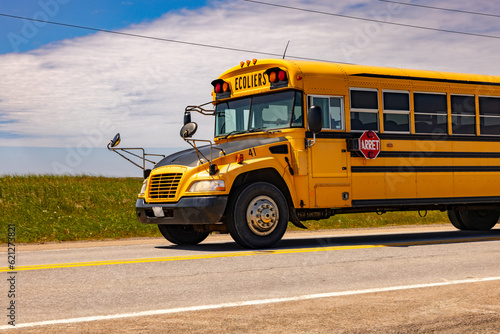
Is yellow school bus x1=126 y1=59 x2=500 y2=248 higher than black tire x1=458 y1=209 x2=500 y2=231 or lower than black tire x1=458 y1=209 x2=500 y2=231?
higher

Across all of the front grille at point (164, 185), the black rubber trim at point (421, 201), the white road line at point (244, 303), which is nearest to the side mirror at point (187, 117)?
the front grille at point (164, 185)

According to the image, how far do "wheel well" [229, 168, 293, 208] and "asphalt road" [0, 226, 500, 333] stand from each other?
0.91 m

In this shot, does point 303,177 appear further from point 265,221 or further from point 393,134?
point 393,134

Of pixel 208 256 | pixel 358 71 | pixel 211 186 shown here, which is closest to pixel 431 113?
pixel 358 71

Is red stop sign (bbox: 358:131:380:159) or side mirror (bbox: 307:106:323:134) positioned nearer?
side mirror (bbox: 307:106:323:134)

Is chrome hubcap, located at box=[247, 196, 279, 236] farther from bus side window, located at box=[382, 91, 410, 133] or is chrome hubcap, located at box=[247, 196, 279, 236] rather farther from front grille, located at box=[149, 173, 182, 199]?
bus side window, located at box=[382, 91, 410, 133]

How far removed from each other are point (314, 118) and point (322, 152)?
79 cm

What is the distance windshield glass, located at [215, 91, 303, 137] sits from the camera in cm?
1034

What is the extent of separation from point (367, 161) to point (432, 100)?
1.88 metres

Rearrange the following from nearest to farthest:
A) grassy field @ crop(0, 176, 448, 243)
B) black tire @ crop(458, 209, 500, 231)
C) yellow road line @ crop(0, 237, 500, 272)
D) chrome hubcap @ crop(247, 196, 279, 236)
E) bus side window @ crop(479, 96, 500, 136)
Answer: yellow road line @ crop(0, 237, 500, 272) < chrome hubcap @ crop(247, 196, 279, 236) < bus side window @ crop(479, 96, 500, 136) < black tire @ crop(458, 209, 500, 231) < grassy field @ crop(0, 176, 448, 243)

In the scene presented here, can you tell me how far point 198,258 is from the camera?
8695 millimetres

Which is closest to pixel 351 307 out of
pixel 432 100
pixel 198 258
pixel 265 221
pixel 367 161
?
pixel 198 258

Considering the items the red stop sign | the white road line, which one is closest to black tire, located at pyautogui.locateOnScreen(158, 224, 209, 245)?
the red stop sign

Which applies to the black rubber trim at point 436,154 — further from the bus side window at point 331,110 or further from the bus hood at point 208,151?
the bus hood at point 208,151
